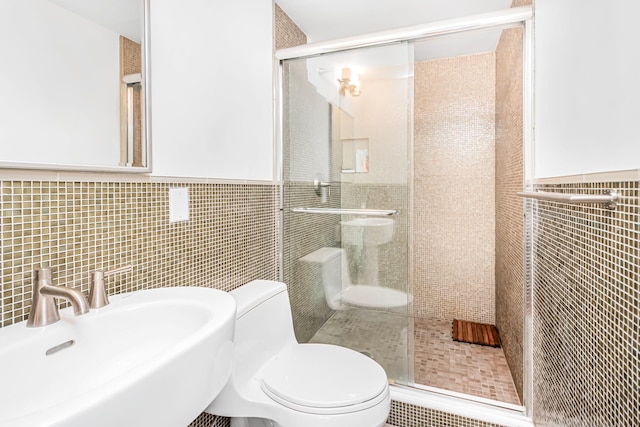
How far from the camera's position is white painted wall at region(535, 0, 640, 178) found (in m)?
0.70

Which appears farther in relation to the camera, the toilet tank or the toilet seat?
the toilet tank

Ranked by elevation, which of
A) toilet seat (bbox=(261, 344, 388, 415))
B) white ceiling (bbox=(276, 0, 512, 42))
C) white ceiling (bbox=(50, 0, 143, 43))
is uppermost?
white ceiling (bbox=(276, 0, 512, 42))

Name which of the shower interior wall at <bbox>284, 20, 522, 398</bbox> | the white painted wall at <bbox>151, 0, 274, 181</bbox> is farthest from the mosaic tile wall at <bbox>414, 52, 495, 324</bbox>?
the white painted wall at <bbox>151, 0, 274, 181</bbox>

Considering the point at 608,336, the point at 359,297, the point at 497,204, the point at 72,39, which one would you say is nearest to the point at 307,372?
the point at 359,297

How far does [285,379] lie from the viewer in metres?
1.28

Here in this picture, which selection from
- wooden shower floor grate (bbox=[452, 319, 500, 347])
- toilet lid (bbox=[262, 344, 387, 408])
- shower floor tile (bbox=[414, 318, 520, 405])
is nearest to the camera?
toilet lid (bbox=[262, 344, 387, 408])

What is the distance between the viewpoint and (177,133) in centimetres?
126

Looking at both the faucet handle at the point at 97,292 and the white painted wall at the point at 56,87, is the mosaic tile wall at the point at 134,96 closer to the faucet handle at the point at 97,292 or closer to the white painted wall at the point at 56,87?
the white painted wall at the point at 56,87

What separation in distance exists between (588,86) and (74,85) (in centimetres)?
142

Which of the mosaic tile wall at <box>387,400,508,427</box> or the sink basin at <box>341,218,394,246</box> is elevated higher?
the sink basin at <box>341,218,394,246</box>

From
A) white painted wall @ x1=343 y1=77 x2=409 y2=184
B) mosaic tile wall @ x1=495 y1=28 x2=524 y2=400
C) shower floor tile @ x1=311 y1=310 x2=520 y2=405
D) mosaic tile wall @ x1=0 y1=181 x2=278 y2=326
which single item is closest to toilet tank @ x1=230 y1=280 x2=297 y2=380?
mosaic tile wall @ x1=0 y1=181 x2=278 y2=326

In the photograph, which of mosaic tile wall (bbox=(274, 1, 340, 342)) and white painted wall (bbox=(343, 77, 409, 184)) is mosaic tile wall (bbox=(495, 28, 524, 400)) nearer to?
white painted wall (bbox=(343, 77, 409, 184))

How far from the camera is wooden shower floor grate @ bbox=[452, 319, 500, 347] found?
2379mm

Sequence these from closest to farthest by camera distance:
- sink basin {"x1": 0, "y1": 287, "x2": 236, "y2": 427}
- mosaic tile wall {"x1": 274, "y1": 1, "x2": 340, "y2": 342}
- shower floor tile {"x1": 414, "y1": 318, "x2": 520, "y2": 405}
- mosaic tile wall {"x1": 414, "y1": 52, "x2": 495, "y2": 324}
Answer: sink basin {"x1": 0, "y1": 287, "x2": 236, "y2": 427}
shower floor tile {"x1": 414, "y1": 318, "x2": 520, "y2": 405}
mosaic tile wall {"x1": 274, "y1": 1, "x2": 340, "y2": 342}
mosaic tile wall {"x1": 414, "y1": 52, "x2": 495, "y2": 324}
